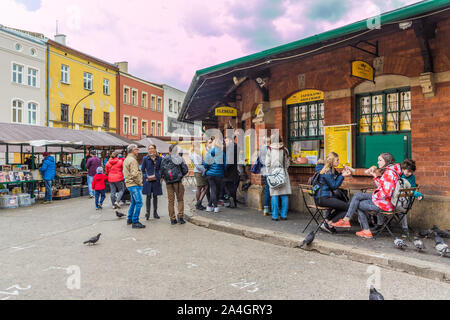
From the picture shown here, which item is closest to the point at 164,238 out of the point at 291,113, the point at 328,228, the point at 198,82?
the point at 328,228

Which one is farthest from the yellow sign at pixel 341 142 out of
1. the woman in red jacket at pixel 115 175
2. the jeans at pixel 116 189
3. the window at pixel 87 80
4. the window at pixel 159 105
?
the window at pixel 159 105

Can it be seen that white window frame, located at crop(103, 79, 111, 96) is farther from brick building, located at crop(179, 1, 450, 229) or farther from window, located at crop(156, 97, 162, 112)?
brick building, located at crop(179, 1, 450, 229)

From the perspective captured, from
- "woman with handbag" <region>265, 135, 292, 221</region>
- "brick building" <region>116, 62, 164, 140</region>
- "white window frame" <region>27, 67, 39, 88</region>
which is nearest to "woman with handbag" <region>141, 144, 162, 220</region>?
"woman with handbag" <region>265, 135, 292, 221</region>

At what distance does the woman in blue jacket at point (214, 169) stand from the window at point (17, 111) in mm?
21420

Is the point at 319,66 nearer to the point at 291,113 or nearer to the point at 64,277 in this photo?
the point at 291,113

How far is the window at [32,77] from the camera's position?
26.0m

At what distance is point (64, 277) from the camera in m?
4.38

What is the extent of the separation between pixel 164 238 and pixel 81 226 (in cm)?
255

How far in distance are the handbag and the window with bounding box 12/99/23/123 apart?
23.3 meters

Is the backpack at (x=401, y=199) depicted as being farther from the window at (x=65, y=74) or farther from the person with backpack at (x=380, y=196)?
the window at (x=65, y=74)

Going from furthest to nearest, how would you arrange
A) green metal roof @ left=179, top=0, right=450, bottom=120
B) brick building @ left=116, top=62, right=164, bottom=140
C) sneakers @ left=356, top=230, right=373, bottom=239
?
brick building @ left=116, top=62, right=164, bottom=140 < sneakers @ left=356, top=230, right=373, bottom=239 < green metal roof @ left=179, top=0, right=450, bottom=120

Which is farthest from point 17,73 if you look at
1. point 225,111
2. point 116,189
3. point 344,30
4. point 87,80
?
point 344,30

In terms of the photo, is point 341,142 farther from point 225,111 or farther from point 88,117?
point 88,117

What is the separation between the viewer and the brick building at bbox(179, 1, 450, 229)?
6434 millimetres
